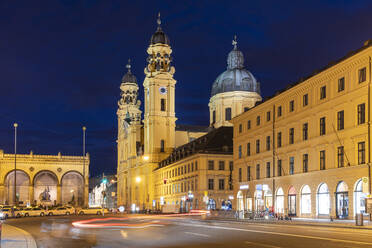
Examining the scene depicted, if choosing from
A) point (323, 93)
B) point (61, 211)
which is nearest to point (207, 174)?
point (61, 211)

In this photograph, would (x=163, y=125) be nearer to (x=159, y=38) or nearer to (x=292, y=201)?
(x=159, y=38)

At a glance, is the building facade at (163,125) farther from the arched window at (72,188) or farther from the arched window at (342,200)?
the arched window at (342,200)

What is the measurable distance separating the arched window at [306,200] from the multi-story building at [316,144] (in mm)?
96

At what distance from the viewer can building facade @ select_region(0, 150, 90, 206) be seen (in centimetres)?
13612

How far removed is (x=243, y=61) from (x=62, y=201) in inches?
2376

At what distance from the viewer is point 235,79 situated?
119812mm

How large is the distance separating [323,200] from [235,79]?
241ft

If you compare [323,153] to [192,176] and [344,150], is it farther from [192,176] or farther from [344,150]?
[192,176]

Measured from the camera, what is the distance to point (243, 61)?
4946 inches

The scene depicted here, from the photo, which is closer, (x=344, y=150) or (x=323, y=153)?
(x=344, y=150)

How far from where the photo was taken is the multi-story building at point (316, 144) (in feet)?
139

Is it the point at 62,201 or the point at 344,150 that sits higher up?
the point at 344,150

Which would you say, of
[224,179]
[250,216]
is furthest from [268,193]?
[224,179]

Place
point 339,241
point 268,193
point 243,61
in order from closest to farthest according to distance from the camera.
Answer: point 339,241
point 268,193
point 243,61
